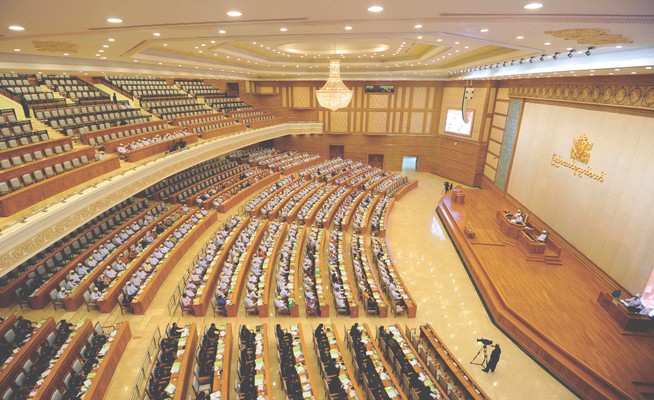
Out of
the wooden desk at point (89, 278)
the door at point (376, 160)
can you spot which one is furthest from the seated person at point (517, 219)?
the wooden desk at point (89, 278)

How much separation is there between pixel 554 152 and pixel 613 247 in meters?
3.72

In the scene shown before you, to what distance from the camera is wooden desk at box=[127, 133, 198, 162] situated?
372 inches

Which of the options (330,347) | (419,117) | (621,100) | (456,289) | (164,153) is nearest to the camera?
(330,347)

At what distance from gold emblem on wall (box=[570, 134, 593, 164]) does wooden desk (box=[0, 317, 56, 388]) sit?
42.5 ft

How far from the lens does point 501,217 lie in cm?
1142

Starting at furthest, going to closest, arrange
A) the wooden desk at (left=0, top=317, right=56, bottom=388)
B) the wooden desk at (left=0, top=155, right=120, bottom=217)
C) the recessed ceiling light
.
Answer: the wooden desk at (left=0, top=155, right=120, bottom=217), the wooden desk at (left=0, top=317, right=56, bottom=388), the recessed ceiling light

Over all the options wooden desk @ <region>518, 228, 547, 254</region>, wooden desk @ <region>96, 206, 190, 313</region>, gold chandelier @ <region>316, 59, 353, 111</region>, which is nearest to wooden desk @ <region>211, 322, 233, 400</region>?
wooden desk @ <region>96, 206, 190, 313</region>

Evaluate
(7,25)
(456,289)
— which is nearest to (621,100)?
(456,289)

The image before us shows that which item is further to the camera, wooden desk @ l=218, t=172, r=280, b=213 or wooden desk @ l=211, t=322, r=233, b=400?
wooden desk @ l=218, t=172, r=280, b=213

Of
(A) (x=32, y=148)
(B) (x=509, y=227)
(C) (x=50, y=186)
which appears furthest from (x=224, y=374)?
(B) (x=509, y=227)

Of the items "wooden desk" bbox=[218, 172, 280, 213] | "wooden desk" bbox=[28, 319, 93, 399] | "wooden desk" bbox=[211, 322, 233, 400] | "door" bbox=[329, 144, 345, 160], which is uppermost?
Answer: "door" bbox=[329, 144, 345, 160]

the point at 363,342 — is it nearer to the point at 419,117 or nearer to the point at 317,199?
the point at 317,199

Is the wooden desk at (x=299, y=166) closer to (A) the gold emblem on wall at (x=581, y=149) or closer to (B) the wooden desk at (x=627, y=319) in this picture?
(A) the gold emblem on wall at (x=581, y=149)

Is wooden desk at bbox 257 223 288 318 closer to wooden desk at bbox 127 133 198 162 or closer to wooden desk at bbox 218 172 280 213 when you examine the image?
wooden desk at bbox 218 172 280 213
